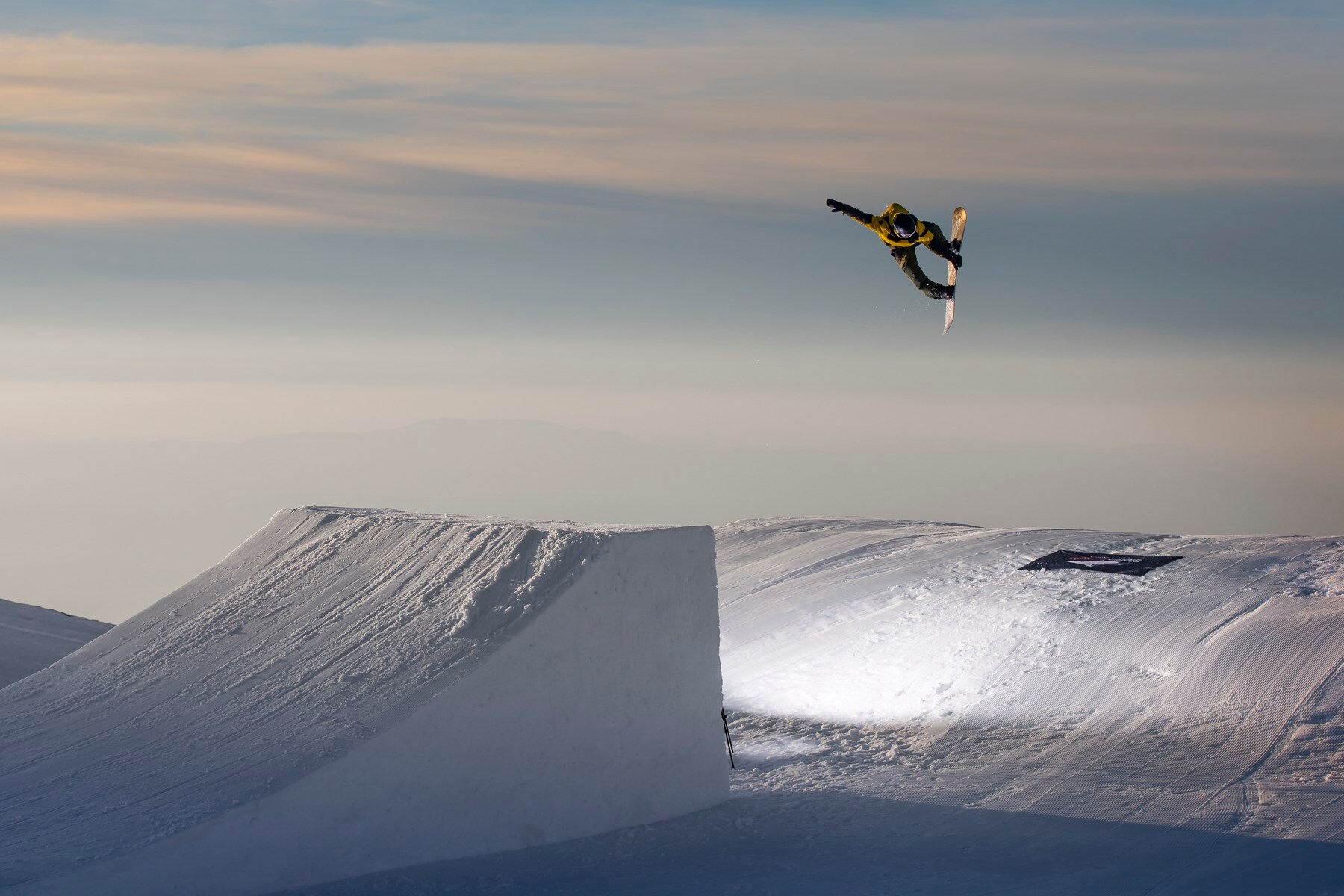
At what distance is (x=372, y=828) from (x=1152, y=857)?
16.8ft

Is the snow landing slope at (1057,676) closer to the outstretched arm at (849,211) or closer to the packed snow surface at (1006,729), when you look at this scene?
the packed snow surface at (1006,729)

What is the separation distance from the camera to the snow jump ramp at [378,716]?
286 inches

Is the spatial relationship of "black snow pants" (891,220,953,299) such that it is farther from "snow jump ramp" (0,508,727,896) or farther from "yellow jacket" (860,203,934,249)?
"snow jump ramp" (0,508,727,896)

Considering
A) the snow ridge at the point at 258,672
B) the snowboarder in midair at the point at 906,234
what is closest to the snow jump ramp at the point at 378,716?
the snow ridge at the point at 258,672

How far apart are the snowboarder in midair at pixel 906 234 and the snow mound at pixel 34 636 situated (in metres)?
10.4

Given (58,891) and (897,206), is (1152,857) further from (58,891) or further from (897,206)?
(58,891)

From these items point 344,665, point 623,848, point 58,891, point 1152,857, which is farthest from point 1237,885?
point 58,891

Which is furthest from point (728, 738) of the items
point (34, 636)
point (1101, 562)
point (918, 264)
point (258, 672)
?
point (34, 636)

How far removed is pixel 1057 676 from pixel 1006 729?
1.19 m

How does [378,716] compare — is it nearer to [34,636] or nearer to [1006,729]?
[1006,729]

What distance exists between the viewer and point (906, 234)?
10.8m

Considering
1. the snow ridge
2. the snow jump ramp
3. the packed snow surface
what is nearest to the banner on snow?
the packed snow surface

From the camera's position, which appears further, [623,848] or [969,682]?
[969,682]

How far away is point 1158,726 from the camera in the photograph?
11.0 metres
